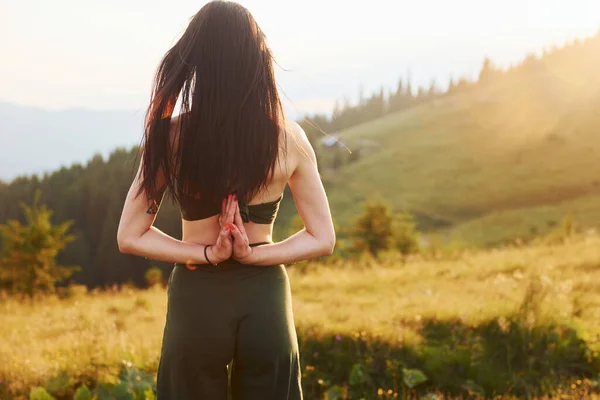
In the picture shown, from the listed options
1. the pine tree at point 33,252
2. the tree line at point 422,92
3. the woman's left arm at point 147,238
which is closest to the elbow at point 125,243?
the woman's left arm at point 147,238

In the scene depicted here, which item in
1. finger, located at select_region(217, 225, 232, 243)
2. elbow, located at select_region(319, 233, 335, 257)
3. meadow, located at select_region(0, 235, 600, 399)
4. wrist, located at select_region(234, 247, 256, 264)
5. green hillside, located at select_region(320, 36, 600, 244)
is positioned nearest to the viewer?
finger, located at select_region(217, 225, 232, 243)

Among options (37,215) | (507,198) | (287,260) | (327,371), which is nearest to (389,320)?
(327,371)

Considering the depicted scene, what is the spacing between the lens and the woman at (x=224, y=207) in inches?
83.7

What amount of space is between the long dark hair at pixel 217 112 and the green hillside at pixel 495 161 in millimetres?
48601

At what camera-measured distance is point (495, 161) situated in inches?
2677

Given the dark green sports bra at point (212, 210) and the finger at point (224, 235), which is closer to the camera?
the finger at point (224, 235)

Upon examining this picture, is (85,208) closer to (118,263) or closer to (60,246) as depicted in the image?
(118,263)

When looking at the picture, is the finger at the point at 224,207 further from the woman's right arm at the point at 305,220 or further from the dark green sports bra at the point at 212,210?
the woman's right arm at the point at 305,220

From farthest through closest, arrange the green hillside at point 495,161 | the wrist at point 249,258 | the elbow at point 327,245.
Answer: the green hillside at point 495,161 → the elbow at point 327,245 → the wrist at point 249,258

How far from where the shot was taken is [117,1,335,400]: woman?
212 centimetres

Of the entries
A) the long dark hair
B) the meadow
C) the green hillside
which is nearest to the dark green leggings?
the long dark hair

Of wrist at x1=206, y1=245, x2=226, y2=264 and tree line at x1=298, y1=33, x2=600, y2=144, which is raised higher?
tree line at x1=298, y1=33, x2=600, y2=144

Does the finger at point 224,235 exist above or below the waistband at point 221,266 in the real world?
above

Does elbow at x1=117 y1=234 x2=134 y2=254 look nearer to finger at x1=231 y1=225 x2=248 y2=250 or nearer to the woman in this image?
the woman
